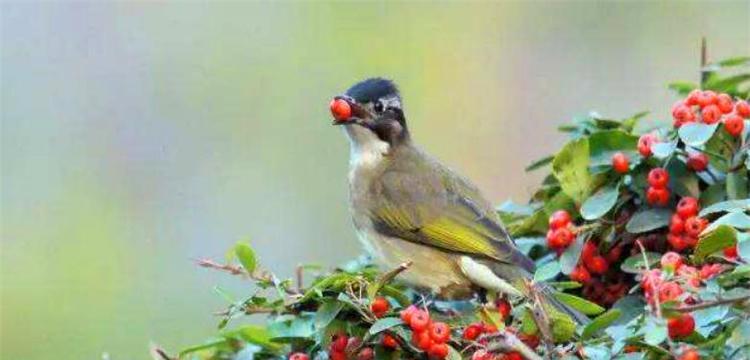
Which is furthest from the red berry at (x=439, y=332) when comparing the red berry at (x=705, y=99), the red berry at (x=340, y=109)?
the red berry at (x=340, y=109)

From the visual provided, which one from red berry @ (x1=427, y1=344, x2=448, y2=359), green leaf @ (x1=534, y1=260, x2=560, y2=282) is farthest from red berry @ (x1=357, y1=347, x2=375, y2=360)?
green leaf @ (x1=534, y1=260, x2=560, y2=282)

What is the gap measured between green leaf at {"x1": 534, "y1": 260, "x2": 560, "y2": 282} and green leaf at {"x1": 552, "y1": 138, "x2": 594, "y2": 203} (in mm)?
179

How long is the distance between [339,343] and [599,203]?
762mm

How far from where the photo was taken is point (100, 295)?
7742 mm

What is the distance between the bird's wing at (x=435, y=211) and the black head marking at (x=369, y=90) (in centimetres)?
22

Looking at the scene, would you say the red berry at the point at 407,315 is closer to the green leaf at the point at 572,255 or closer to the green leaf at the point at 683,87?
the green leaf at the point at 572,255

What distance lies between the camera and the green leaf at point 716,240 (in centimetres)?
279

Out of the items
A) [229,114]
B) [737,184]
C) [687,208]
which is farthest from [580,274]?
[229,114]

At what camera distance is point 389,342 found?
9.96 feet

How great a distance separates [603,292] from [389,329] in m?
0.79

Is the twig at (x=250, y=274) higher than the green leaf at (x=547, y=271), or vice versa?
the twig at (x=250, y=274)

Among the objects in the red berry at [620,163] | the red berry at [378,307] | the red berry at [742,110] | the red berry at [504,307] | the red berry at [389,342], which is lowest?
the red berry at [504,307]

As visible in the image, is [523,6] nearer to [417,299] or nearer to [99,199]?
[99,199]

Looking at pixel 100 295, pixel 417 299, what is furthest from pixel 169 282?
pixel 417 299
